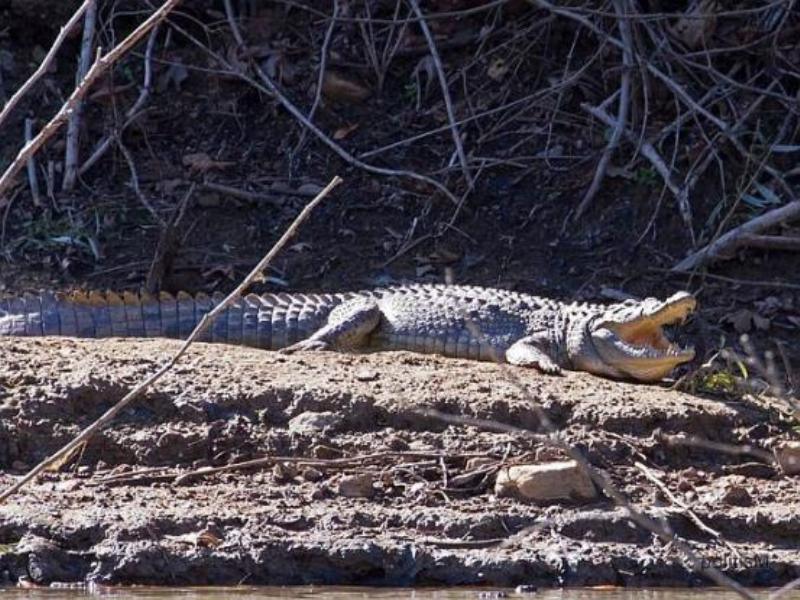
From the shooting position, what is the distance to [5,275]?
9133 millimetres

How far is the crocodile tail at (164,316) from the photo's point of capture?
25.7 ft

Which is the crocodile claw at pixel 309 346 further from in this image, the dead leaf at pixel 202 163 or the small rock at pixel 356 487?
the dead leaf at pixel 202 163

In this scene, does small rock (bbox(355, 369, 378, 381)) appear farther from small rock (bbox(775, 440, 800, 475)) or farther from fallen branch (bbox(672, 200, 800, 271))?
fallen branch (bbox(672, 200, 800, 271))

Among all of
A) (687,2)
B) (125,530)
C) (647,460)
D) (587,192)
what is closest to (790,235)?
(587,192)

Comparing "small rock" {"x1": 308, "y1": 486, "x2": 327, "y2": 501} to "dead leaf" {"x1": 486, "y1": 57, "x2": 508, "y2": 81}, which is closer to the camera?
"small rock" {"x1": 308, "y1": 486, "x2": 327, "y2": 501}

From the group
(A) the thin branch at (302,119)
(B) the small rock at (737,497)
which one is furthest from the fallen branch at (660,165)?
(B) the small rock at (737,497)

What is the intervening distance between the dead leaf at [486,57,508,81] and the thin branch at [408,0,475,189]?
283 mm

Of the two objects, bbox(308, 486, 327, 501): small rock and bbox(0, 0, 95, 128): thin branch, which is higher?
bbox(0, 0, 95, 128): thin branch

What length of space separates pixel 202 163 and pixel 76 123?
77cm

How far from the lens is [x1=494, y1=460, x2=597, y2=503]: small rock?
20.1 feet

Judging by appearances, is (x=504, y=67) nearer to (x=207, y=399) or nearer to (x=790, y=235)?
(x=790, y=235)

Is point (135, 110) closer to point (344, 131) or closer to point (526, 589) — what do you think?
point (344, 131)

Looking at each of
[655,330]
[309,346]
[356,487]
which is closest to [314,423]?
[356,487]

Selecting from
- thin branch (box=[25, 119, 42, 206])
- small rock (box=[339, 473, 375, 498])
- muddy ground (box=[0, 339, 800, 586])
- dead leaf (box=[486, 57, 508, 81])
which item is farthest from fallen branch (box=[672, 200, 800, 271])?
thin branch (box=[25, 119, 42, 206])
